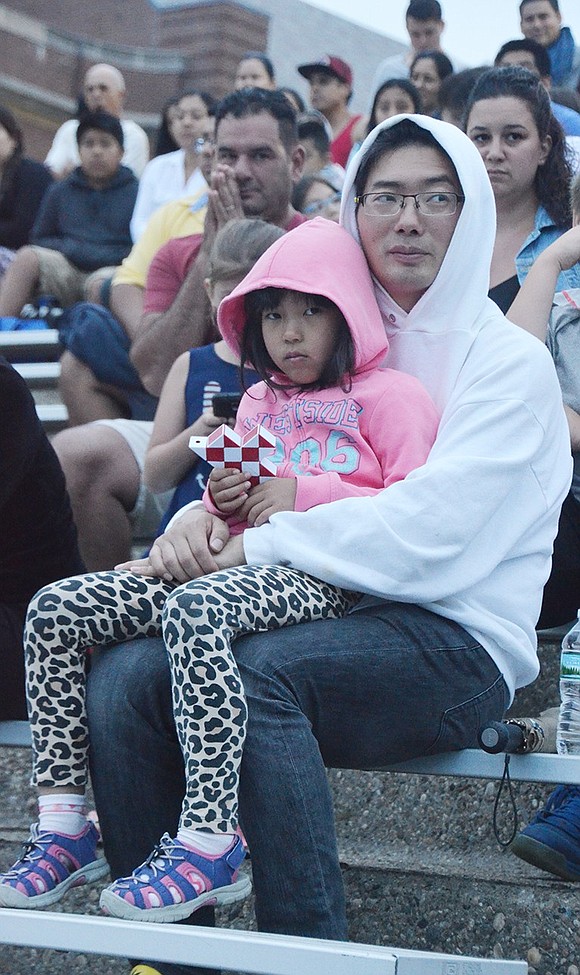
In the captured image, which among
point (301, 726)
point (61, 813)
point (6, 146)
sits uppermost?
point (6, 146)

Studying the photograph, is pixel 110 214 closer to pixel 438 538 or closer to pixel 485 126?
pixel 485 126

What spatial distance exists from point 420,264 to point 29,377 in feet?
8.60

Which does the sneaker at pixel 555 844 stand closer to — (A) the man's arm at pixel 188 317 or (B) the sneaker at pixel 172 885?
(B) the sneaker at pixel 172 885

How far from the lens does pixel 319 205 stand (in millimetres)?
4383

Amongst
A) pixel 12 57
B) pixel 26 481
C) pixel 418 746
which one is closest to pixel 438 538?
pixel 418 746

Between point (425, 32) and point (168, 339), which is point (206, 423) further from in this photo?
point (425, 32)

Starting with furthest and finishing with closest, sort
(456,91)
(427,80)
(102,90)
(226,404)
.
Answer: (102,90)
(427,80)
(456,91)
(226,404)

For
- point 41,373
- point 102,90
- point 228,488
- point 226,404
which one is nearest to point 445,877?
point 228,488

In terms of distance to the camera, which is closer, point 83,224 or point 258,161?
point 258,161

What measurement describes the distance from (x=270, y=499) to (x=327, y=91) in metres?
5.04

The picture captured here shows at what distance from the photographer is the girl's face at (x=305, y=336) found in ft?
7.55

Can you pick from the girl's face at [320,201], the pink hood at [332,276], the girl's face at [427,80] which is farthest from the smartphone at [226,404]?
the girl's face at [427,80]

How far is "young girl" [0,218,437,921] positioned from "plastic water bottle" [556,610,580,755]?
0.45 m

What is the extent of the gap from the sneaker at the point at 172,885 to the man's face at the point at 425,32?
16.8 ft
